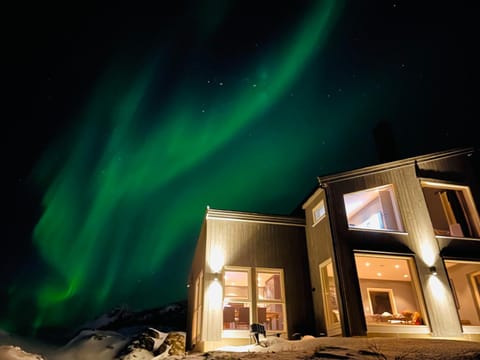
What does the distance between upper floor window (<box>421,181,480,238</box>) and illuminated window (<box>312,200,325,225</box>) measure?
3560mm

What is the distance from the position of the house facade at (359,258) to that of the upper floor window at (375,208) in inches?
1.8

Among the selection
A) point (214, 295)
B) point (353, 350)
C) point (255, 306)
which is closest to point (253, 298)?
point (255, 306)

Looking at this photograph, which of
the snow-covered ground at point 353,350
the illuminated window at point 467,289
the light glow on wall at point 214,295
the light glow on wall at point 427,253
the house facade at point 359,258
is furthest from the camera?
the illuminated window at point 467,289

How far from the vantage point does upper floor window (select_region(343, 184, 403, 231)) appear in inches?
446

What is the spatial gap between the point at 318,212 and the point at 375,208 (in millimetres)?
2552

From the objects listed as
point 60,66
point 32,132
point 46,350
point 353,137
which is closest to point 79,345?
point 46,350

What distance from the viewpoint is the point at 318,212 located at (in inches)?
475

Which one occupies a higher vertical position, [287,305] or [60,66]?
[60,66]

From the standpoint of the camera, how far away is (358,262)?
1167cm

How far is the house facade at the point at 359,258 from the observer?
31.9ft

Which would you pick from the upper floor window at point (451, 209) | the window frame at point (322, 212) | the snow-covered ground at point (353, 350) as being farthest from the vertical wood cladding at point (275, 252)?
the upper floor window at point (451, 209)

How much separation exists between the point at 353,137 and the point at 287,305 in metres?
34.2

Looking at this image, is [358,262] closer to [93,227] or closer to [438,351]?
[438,351]

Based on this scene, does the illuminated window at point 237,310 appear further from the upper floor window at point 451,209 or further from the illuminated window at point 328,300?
the upper floor window at point 451,209
